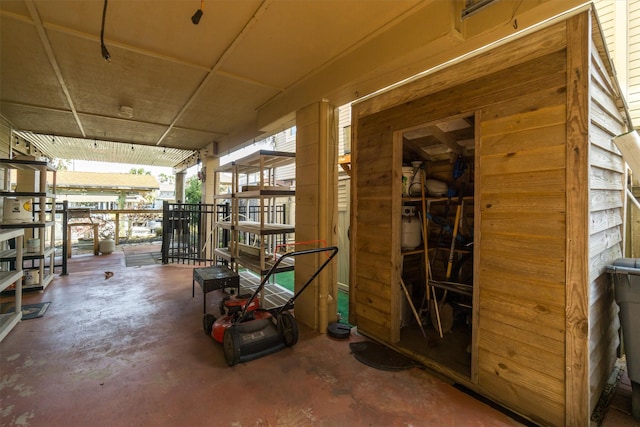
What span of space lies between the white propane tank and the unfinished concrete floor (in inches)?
45.1

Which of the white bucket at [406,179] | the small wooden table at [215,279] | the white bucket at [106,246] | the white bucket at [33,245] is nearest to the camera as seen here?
the white bucket at [406,179]

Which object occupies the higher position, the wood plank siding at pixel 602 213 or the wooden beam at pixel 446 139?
the wooden beam at pixel 446 139

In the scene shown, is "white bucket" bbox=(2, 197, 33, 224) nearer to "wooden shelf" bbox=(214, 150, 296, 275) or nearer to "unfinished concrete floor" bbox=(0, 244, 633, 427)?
"unfinished concrete floor" bbox=(0, 244, 633, 427)

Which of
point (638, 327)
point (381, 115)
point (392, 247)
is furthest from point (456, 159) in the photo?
point (638, 327)

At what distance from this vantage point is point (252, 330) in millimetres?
2590

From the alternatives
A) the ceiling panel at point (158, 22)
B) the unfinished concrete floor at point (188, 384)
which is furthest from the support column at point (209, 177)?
the ceiling panel at point (158, 22)

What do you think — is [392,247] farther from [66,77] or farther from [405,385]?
[66,77]

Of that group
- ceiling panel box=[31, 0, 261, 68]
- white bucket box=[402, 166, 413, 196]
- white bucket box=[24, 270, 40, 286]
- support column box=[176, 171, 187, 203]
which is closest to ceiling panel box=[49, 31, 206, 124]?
ceiling panel box=[31, 0, 261, 68]

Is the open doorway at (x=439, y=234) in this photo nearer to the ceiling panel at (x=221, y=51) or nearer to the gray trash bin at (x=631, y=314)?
the ceiling panel at (x=221, y=51)

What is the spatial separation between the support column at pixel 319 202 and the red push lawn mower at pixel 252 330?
35 centimetres

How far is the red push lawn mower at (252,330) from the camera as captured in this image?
2.44m

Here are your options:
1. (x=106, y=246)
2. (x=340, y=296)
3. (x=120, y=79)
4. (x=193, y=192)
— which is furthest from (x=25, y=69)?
(x=193, y=192)

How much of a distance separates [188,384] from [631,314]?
10.5 feet

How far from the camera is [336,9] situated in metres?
2.07
